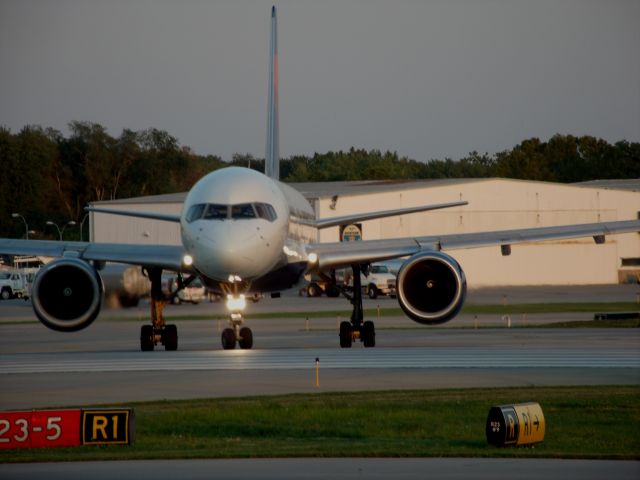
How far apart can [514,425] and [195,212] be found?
Answer: 14.0 meters

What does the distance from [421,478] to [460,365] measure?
1454 centimetres

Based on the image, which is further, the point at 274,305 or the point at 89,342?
the point at 274,305

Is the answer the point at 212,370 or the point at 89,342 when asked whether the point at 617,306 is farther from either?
the point at 212,370

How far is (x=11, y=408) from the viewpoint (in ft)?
68.0

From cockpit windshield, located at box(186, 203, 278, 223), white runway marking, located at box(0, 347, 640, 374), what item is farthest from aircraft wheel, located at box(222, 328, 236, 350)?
cockpit windshield, located at box(186, 203, 278, 223)

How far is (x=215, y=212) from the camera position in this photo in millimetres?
28250

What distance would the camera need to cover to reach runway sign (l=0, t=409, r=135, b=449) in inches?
645

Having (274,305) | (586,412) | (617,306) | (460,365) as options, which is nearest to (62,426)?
(586,412)

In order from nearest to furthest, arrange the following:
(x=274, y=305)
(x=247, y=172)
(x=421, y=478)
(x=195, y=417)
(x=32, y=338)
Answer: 1. (x=421, y=478)
2. (x=195, y=417)
3. (x=247, y=172)
4. (x=32, y=338)
5. (x=274, y=305)

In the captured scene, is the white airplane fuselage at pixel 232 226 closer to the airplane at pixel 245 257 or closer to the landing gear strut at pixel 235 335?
the airplane at pixel 245 257

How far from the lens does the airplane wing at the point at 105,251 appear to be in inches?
1242

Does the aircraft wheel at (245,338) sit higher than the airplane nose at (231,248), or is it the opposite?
the airplane nose at (231,248)

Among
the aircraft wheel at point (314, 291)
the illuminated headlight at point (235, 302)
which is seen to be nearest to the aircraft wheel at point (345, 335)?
the illuminated headlight at point (235, 302)

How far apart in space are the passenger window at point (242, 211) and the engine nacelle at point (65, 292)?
14.3 feet
